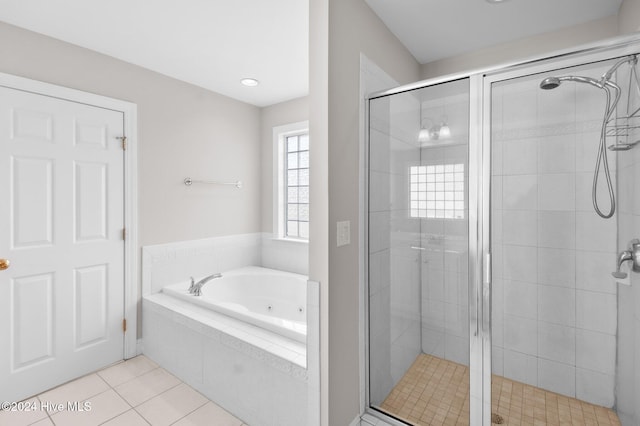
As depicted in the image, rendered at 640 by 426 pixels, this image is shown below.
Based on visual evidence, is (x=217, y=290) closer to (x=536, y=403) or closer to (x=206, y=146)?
(x=206, y=146)

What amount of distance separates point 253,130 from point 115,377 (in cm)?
259

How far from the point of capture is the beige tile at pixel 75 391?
6.71ft

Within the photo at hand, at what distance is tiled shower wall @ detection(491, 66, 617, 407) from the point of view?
1.23 meters

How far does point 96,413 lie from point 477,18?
11.0 feet

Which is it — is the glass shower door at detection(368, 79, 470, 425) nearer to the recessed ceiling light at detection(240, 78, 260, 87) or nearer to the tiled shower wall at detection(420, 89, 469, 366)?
the tiled shower wall at detection(420, 89, 469, 366)

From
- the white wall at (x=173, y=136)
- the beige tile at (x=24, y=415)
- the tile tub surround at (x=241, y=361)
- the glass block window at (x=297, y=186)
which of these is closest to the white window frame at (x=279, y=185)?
the glass block window at (x=297, y=186)

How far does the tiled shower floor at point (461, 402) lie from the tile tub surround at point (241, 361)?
0.53m

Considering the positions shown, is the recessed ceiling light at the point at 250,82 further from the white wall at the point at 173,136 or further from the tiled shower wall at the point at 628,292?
the tiled shower wall at the point at 628,292

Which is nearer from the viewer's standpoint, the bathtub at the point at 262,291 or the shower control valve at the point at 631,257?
the shower control valve at the point at 631,257

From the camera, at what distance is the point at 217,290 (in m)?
3.00

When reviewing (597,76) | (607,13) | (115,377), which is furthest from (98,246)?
(607,13)

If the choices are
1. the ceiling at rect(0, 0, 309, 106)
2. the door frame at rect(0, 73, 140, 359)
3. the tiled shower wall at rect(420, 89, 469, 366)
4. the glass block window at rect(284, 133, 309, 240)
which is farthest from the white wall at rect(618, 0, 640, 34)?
the door frame at rect(0, 73, 140, 359)

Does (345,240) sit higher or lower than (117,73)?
lower

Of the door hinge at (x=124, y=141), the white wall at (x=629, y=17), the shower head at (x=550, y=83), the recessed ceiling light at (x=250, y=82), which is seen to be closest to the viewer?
the shower head at (x=550, y=83)
